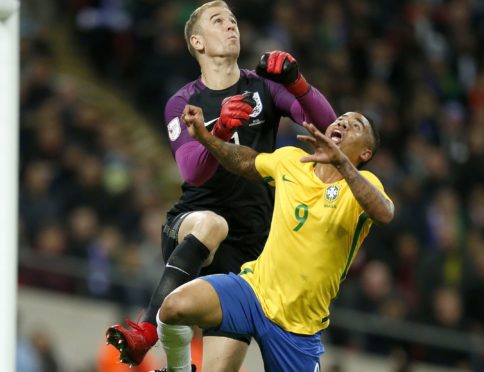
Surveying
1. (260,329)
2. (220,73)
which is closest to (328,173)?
(260,329)

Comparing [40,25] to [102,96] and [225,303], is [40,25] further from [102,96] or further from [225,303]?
[225,303]

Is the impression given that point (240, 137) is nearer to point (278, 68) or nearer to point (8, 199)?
point (278, 68)

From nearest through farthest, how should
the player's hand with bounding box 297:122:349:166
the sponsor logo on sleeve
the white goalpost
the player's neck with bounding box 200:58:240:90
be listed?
the white goalpost
the player's hand with bounding box 297:122:349:166
the sponsor logo on sleeve
the player's neck with bounding box 200:58:240:90

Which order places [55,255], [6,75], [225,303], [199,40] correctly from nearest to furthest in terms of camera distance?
1. [6,75]
2. [225,303]
3. [199,40]
4. [55,255]

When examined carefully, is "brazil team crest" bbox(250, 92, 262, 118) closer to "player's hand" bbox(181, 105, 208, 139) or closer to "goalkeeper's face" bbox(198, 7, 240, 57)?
"goalkeeper's face" bbox(198, 7, 240, 57)

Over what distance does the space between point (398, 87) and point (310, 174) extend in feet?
28.3

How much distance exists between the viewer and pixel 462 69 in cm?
1543

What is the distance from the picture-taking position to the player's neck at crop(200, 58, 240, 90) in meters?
6.73

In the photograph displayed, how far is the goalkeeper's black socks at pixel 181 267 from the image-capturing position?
646 centimetres

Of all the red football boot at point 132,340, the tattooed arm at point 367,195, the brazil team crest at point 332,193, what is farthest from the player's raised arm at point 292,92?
the red football boot at point 132,340

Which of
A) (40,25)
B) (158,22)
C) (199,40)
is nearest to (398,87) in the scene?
(158,22)

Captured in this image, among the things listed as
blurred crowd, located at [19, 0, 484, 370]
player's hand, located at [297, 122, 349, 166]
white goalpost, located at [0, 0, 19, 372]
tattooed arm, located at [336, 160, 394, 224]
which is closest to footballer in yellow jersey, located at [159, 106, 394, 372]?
tattooed arm, located at [336, 160, 394, 224]

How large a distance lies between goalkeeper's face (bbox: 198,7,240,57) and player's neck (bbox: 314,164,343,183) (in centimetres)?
89

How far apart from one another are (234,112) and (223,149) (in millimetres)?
200
